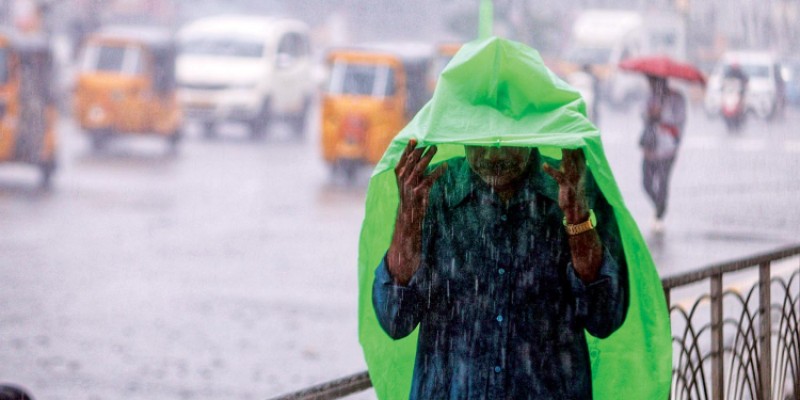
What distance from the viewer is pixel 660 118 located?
12.2m

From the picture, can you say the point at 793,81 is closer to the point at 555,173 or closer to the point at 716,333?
the point at 716,333

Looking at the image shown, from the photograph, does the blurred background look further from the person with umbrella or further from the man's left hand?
the man's left hand

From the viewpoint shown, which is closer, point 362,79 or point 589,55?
point 362,79

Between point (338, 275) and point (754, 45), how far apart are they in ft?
80.3

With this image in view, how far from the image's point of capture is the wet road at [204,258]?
784 cm

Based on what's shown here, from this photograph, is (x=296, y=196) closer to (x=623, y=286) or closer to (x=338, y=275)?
(x=338, y=275)

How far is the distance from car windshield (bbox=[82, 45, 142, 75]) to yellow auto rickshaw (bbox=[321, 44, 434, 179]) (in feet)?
14.7

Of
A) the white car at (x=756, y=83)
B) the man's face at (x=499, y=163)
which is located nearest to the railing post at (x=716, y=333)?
the man's face at (x=499, y=163)

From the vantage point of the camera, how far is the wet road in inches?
309

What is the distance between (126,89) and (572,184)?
21361 millimetres

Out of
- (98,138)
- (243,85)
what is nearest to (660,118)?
(98,138)

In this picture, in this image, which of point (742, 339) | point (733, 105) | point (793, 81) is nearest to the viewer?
point (742, 339)

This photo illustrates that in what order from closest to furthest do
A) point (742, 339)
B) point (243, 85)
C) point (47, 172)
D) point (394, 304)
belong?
point (394, 304)
point (742, 339)
point (47, 172)
point (243, 85)

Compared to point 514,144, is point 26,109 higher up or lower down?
lower down
